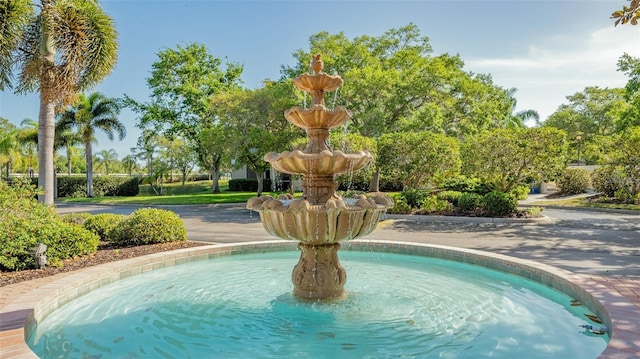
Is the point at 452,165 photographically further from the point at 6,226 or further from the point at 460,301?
the point at 6,226

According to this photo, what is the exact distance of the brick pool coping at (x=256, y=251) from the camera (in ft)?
14.0

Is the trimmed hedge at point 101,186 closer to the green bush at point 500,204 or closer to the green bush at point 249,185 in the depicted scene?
the green bush at point 249,185

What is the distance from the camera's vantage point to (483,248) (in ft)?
36.3

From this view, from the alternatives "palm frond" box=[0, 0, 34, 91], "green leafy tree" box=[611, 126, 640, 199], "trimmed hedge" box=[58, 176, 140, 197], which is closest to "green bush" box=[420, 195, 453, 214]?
A: "green leafy tree" box=[611, 126, 640, 199]

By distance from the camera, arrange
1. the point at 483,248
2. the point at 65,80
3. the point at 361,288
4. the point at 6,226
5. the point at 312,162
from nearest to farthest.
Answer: the point at 312,162, the point at 361,288, the point at 6,226, the point at 483,248, the point at 65,80

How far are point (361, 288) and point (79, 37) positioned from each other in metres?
12.2

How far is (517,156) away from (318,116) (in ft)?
47.6

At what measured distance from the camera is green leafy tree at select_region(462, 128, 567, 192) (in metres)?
17.5

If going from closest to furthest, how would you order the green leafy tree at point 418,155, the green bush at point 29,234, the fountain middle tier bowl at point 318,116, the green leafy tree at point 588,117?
the fountain middle tier bowl at point 318,116 < the green bush at point 29,234 < the green leafy tree at point 418,155 < the green leafy tree at point 588,117

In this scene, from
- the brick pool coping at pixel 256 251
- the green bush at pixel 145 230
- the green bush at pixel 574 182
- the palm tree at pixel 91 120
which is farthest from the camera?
the palm tree at pixel 91 120

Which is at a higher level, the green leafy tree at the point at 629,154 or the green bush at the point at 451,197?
the green leafy tree at the point at 629,154

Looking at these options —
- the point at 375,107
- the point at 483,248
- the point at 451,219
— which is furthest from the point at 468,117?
the point at 483,248

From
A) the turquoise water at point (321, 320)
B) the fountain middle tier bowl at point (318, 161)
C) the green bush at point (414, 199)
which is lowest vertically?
the turquoise water at point (321, 320)

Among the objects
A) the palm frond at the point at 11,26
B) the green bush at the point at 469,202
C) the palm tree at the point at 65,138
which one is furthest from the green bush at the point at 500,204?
the palm tree at the point at 65,138
